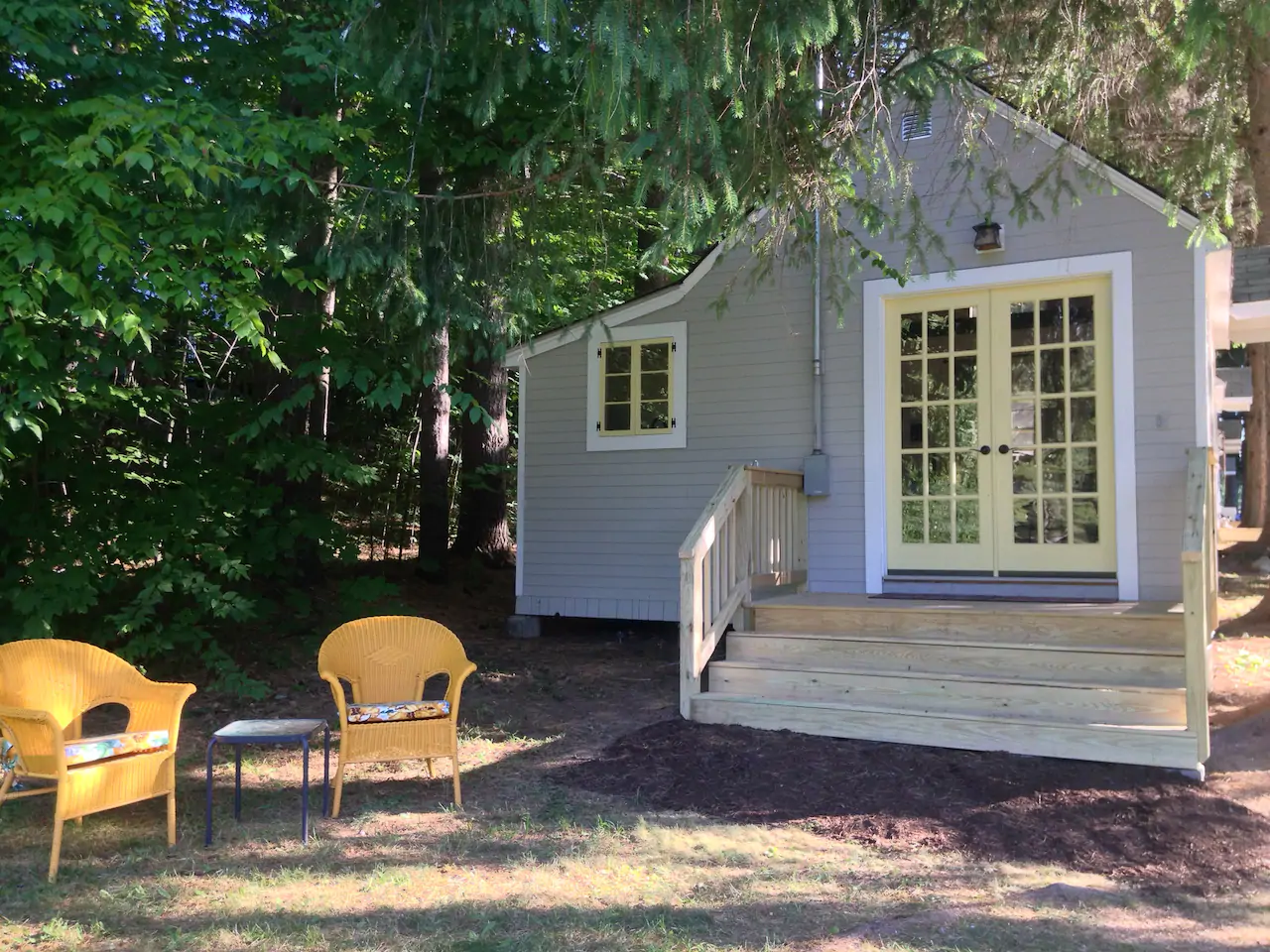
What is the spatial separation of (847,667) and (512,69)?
3.87 m

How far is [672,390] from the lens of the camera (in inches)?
314

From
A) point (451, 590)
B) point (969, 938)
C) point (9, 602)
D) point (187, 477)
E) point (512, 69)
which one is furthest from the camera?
point (451, 590)

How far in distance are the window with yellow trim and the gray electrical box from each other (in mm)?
1276

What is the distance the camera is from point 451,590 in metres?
11.0

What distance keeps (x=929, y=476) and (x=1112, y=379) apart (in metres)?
1.37

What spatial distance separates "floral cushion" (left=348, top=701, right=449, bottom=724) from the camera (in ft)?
14.4

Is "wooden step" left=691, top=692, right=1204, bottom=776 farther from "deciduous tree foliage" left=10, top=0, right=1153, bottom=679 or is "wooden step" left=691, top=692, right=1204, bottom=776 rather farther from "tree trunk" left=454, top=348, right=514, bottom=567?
"tree trunk" left=454, top=348, right=514, bottom=567

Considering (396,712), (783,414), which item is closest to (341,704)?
Result: (396,712)

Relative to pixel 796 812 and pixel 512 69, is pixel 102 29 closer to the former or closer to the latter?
pixel 512 69

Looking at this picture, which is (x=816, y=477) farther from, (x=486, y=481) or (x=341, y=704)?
(x=486, y=481)

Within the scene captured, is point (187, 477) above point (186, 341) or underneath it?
underneath

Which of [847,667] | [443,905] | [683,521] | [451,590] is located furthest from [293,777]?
[451,590]

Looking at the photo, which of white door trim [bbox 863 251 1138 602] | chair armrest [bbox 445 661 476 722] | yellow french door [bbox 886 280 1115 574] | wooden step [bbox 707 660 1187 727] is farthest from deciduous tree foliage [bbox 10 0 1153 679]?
wooden step [bbox 707 660 1187 727]

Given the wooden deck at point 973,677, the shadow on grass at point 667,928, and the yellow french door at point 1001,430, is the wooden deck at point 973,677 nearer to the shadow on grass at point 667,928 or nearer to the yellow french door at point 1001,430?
the yellow french door at point 1001,430
